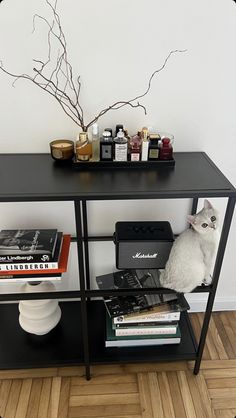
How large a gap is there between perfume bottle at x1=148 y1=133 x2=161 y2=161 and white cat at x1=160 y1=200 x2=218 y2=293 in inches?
9.9

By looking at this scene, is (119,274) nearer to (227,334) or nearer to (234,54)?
(227,334)

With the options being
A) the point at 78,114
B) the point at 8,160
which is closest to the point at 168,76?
the point at 78,114

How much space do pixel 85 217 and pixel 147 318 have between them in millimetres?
507

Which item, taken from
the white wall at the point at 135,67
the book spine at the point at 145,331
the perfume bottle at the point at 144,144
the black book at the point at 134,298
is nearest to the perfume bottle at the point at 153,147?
the perfume bottle at the point at 144,144

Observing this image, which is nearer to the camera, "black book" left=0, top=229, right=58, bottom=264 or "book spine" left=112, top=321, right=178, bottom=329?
"black book" left=0, top=229, right=58, bottom=264

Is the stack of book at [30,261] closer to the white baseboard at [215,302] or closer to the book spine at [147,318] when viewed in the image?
the book spine at [147,318]

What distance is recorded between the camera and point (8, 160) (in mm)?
1319

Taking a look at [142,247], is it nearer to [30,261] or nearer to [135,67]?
[30,261]

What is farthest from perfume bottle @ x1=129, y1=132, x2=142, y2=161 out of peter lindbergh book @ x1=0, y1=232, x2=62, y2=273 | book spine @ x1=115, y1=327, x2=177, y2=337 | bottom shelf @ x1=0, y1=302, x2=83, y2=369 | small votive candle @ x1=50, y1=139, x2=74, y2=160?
bottom shelf @ x1=0, y1=302, x2=83, y2=369

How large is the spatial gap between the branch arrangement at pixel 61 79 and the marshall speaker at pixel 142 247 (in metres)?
0.44

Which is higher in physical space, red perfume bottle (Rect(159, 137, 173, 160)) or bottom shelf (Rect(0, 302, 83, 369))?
red perfume bottle (Rect(159, 137, 173, 160))

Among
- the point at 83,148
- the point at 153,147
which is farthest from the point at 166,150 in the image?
the point at 83,148

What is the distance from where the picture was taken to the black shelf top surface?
42.5 inches

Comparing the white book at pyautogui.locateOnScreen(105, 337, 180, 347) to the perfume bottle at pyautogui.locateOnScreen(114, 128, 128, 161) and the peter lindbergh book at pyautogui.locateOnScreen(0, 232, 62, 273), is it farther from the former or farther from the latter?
the perfume bottle at pyautogui.locateOnScreen(114, 128, 128, 161)
